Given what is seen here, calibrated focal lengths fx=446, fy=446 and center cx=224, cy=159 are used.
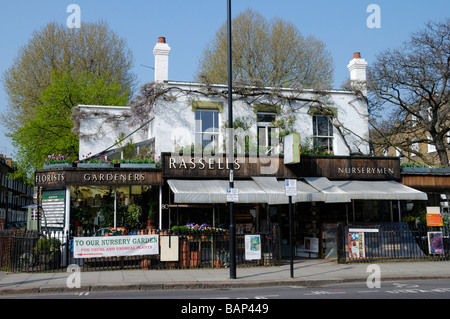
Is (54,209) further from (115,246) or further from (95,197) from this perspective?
(115,246)

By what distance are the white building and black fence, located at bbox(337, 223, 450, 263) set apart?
190 inches

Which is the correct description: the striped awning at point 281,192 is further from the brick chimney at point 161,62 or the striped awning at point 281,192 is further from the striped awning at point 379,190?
the brick chimney at point 161,62

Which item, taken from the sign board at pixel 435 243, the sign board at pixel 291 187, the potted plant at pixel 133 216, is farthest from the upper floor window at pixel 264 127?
the sign board at pixel 435 243

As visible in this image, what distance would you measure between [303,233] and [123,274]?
9155mm

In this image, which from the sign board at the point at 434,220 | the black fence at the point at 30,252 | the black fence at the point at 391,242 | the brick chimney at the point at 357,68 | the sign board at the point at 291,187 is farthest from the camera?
the brick chimney at the point at 357,68

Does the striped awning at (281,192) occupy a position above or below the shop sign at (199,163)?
below

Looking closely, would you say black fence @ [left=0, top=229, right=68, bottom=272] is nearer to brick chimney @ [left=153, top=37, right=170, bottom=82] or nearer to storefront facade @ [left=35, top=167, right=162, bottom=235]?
storefront facade @ [left=35, top=167, right=162, bottom=235]

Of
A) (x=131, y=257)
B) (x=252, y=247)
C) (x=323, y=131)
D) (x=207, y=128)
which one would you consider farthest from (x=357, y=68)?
(x=131, y=257)

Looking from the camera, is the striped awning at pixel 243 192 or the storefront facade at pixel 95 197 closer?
the striped awning at pixel 243 192

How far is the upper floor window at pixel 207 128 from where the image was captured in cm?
2039

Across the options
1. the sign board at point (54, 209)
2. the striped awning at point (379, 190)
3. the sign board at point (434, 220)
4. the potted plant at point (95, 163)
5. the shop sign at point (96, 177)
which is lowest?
the sign board at point (434, 220)
